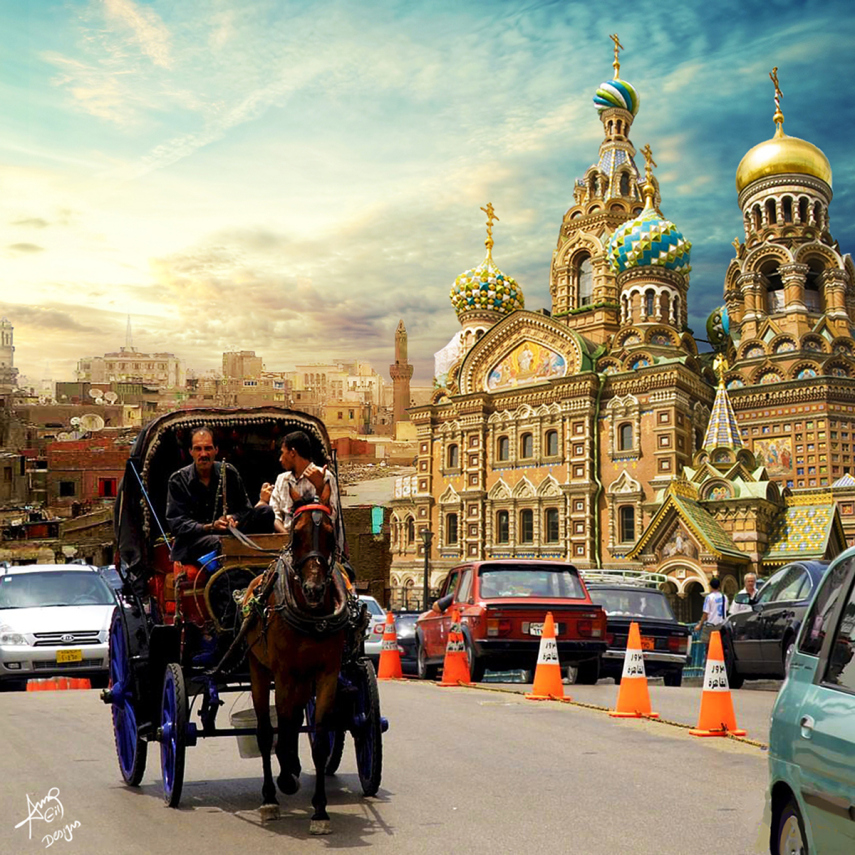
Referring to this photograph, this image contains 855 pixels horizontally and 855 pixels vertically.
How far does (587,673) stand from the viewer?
1634 cm

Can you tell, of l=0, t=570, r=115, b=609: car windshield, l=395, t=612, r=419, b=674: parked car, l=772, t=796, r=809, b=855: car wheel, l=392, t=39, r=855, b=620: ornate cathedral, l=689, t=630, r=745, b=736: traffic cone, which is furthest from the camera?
l=392, t=39, r=855, b=620: ornate cathedral

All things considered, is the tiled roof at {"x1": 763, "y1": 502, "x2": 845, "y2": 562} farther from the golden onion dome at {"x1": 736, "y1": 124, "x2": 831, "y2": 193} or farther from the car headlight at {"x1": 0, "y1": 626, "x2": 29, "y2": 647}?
the car headlight at {"x1": 0, "y1": 626, "x2": 29, "y2": 647}

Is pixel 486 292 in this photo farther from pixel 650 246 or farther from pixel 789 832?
pixel 789 832

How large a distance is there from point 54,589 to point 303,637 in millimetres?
10379

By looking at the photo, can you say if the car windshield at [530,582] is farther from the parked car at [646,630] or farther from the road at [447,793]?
the road at [447,793]

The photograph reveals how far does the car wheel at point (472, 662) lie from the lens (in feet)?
50.2

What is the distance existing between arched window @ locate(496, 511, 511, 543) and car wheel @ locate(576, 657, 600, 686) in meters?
31.0

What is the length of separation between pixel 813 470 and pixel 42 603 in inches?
1405

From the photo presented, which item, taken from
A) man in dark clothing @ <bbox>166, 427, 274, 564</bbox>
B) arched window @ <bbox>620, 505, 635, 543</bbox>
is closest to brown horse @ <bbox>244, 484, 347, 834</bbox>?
man in dark clothing @ <bbox>166, 427, 274, 564</bbox>

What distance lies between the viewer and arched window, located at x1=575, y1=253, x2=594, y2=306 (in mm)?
53062

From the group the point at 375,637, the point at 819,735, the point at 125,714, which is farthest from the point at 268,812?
the point at 375,637

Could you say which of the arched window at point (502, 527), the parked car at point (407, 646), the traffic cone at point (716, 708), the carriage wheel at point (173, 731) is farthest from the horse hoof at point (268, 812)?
the arched window at point (502, 527)

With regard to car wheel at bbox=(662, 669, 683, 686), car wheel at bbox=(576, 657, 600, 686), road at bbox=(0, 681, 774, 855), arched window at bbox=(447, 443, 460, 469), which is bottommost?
car wheel at bbox=(662, 669, 683, 686)

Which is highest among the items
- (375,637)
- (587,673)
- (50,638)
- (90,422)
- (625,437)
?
(90,422)
